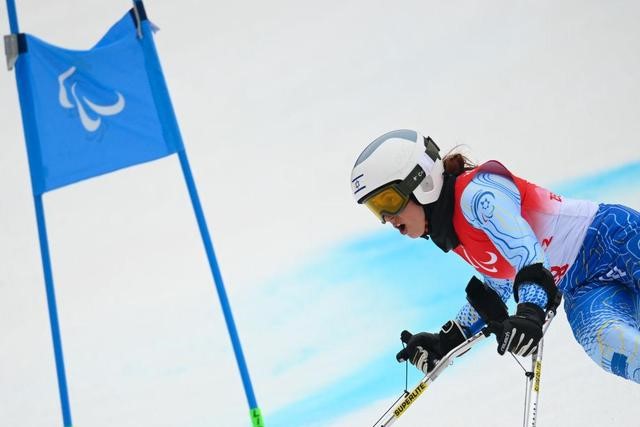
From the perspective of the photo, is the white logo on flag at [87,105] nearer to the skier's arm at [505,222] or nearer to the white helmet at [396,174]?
the white helmet at [396,174]

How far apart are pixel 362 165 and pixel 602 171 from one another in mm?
5041

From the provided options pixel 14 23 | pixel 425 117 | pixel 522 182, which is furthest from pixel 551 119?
pixel 14 23

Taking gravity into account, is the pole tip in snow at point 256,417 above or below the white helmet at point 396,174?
below

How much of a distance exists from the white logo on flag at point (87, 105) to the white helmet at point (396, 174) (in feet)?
2.80

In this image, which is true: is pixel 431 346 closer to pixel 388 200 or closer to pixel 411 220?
pixel 411 220

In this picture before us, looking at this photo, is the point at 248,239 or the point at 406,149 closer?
the point at 406,149

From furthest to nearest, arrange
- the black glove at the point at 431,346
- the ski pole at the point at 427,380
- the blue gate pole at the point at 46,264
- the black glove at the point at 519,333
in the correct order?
the black glove at the point at 431,346 → the ski pole at the point at 427,380 → the blue gate pole at the point at 46,264 → the black glove at the point at 519,333

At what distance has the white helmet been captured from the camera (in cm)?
298

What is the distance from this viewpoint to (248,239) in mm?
7312

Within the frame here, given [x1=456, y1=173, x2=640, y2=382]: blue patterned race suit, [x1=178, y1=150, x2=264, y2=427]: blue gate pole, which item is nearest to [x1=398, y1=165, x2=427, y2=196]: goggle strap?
[x1=456, y1=173, x2=640, y2=382]: blue patterned race suit

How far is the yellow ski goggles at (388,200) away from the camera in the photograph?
299 centimetres

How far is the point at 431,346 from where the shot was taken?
342cm

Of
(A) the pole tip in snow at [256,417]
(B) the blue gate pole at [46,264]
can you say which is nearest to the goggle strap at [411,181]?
(A) the pole tip in snow at [256,417]

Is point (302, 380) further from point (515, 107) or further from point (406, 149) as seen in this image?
point (515, 107)
